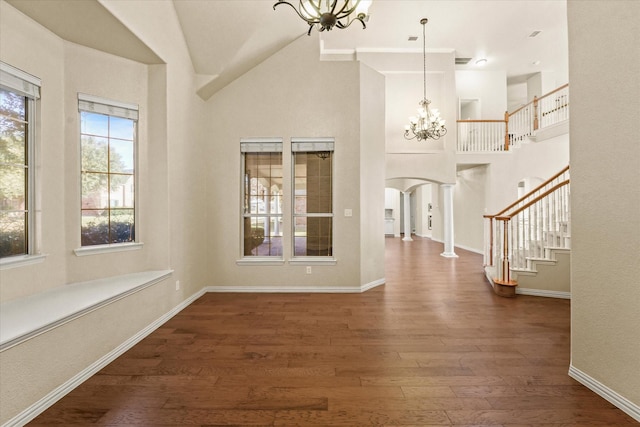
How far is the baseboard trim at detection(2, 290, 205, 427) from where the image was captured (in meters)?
1.76

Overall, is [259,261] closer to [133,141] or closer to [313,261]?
[313,261]

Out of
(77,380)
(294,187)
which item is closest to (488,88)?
(294,187)

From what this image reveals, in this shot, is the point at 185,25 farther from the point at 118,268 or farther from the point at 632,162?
the point at 632,162

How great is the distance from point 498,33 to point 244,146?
699 centimetres

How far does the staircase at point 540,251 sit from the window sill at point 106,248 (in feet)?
16.5

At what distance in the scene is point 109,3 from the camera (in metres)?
2.48

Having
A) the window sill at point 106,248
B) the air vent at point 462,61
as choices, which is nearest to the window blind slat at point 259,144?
the window sill at point 106,248

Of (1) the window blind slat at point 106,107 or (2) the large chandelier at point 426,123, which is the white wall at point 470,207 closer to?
(2) the large chandelier at point 426,123

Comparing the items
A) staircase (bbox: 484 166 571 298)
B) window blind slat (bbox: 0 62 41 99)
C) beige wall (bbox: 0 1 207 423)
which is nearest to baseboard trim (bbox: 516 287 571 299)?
staircase (bbox: 484 166 571 298)

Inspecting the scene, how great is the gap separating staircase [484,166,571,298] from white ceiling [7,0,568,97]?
4.28m

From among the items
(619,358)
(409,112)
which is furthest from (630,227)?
(409,112)

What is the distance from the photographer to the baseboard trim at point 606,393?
179 cm

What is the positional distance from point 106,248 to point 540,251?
5948mm

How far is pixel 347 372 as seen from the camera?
2.29 m
